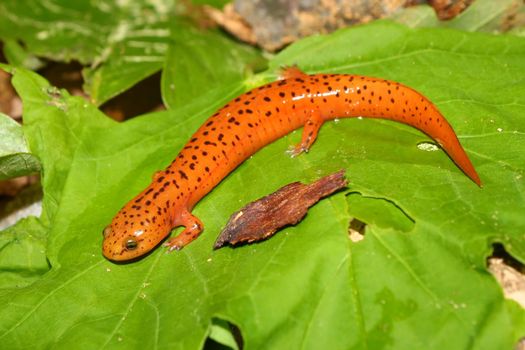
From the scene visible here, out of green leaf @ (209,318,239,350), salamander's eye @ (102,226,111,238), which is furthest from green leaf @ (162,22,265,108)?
green leaf @ (209,318,239,350)

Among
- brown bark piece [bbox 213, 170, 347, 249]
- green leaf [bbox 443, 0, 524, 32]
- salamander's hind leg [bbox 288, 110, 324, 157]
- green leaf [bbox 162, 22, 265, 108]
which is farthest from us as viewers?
green leaf [bbox 162, 22, 265, 108]

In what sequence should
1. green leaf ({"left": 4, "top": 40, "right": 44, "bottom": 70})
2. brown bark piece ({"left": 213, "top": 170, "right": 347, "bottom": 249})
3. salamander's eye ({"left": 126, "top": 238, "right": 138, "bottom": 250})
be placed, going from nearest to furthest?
brown bark piece ({"left": 213, "top": 170, "right": 347, "bottom": 249}), salamander's eye ({"left": 126, "top": 238, "right": 138, "bottom": 250}), green leaf ({"left": 4, "top": 40, "right": 44, "bottom": 70})

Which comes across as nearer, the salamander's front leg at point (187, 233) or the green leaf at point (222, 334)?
the green leaf at point (222, 334)

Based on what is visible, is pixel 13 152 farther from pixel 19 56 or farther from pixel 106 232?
pixel 19 56

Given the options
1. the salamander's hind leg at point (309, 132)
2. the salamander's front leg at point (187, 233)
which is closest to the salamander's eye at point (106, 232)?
the salamander's front leg at point (187, 233)

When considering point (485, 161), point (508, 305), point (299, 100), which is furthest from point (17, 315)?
point (485, 161)

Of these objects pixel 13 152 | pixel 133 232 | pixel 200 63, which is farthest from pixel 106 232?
pixel 200 63

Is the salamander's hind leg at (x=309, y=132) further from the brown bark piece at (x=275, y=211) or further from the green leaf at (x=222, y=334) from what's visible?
the green leaf at (x=222, y=334)

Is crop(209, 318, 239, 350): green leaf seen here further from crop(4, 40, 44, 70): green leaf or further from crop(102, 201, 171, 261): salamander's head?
crop(4, 40, 44, 70): green leaf
